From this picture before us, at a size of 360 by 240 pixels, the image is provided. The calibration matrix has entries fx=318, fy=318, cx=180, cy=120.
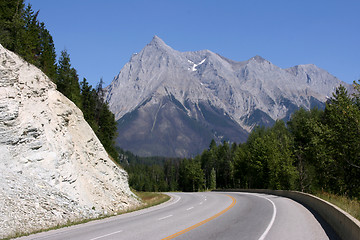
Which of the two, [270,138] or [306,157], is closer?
[306,157]

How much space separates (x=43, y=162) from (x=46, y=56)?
89.9 feet

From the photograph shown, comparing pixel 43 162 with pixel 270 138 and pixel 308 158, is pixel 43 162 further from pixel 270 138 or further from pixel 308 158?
pixel 270 138

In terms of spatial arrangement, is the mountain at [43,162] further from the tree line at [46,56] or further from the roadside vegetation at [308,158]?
the roadside vegetation at [308,158]

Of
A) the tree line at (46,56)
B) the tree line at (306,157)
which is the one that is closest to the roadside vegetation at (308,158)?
the tree line at (306,157)

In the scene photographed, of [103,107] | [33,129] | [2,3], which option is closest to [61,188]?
[33,129]

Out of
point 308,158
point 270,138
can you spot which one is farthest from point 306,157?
point 270,138

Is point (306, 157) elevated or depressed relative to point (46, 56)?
depressed

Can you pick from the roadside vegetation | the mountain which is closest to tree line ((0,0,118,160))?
the mountain

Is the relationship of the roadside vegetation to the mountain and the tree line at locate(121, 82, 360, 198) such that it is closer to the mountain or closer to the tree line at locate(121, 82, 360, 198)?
the tree line at locate(121, 82, 360, 198)

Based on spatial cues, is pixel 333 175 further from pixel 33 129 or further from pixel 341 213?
pixel 33 129

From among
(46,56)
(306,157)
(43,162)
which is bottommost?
(43,162)

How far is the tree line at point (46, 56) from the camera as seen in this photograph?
34281 millimetres

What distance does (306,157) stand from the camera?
6078 centimetres

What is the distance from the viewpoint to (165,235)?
12.3 metres
